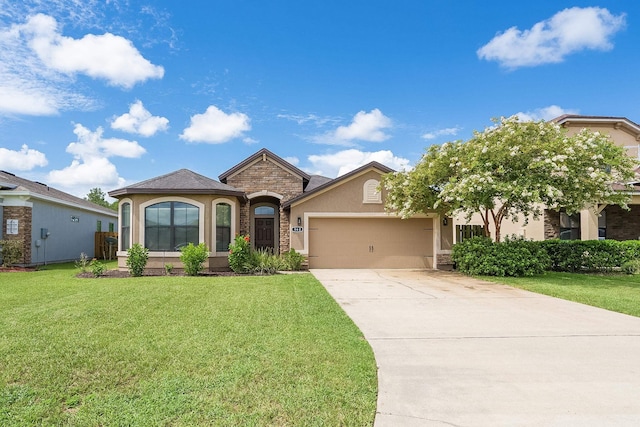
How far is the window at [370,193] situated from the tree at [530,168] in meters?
2.69

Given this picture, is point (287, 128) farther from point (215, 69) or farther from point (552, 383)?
point (552, 383)

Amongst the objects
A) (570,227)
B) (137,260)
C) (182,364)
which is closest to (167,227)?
(137,260)

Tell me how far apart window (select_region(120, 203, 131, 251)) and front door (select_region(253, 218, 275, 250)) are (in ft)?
17.3

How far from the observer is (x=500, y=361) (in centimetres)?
479

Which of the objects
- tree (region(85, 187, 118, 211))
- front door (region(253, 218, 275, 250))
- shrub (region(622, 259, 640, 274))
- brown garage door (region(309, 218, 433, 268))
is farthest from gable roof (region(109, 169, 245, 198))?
tree (region(85, 187, 118, 211))

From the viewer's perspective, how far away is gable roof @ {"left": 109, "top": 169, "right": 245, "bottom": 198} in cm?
1453

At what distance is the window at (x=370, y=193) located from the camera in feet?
53.1

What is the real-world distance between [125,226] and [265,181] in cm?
588

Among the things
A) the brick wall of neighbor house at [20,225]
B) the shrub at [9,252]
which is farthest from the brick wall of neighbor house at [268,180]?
the shrub at [9,252]

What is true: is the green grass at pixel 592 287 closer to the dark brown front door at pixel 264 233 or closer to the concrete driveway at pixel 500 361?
the concrete driveway at pixel 500 361

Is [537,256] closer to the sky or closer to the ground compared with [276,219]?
closer to the ground

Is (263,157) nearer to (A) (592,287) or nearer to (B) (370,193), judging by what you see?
(B) (370,193)

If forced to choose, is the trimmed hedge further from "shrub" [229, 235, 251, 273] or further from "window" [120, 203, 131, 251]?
"window" [120, 203, 131, 251]

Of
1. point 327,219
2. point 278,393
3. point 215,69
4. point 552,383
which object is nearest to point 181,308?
point 278,393
